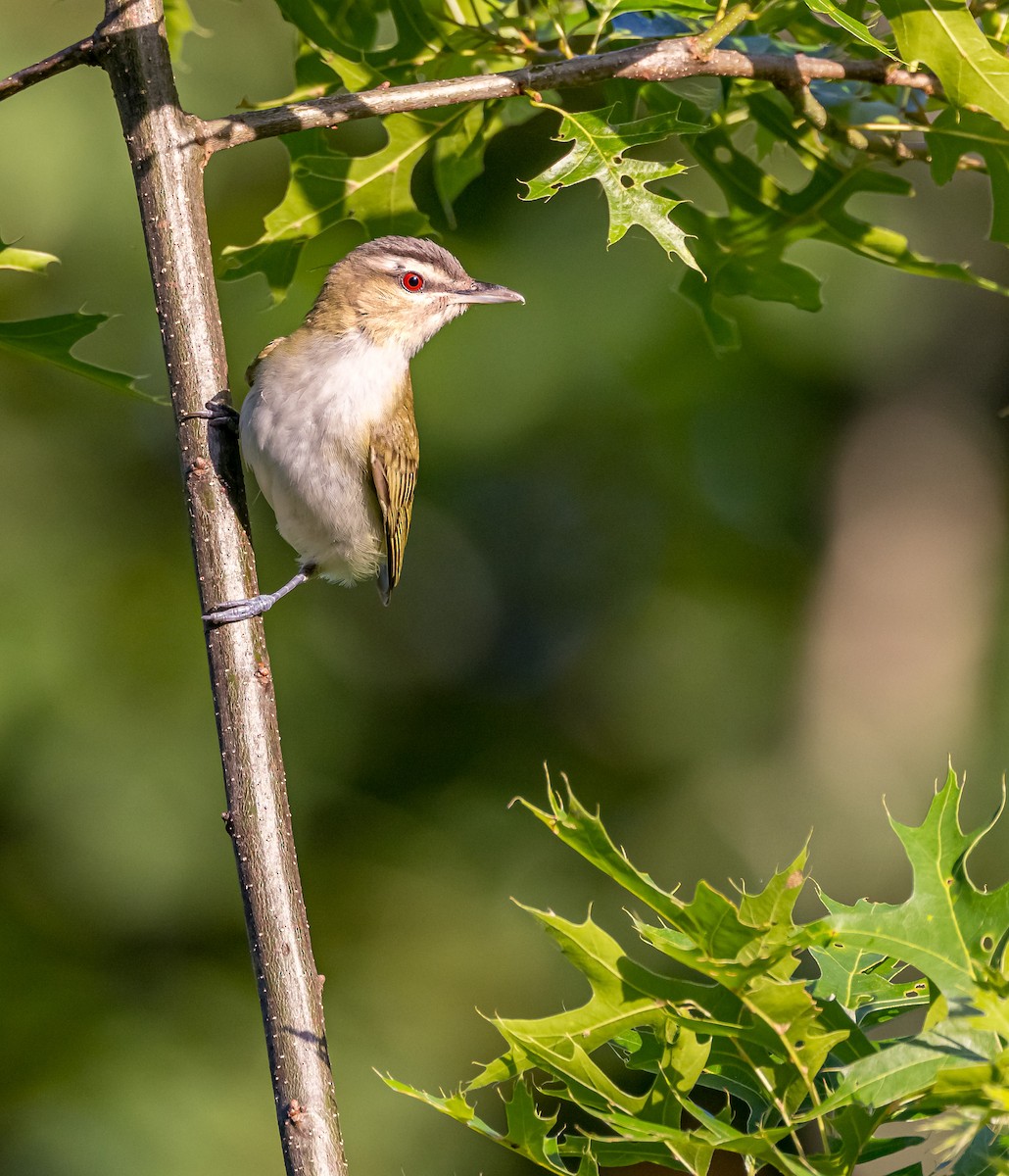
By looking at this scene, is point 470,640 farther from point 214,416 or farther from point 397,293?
point 214,416

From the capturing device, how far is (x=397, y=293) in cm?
448

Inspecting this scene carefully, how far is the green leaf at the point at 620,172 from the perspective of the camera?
2678 mm

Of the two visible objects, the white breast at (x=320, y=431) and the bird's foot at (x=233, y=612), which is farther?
the white breast at (x=320, y=431)

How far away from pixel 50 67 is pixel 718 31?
4.19ft

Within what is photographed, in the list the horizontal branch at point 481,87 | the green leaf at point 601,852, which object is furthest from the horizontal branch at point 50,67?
the green leaf at point 601,852

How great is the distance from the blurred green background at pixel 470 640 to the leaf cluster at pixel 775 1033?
6.73 m

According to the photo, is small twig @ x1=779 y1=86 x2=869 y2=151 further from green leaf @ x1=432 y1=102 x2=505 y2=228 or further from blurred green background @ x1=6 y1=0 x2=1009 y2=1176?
blurred green background @ x1=6 y1=0 x2=1009 y2=1176

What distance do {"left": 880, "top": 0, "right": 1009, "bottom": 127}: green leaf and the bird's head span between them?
182cm

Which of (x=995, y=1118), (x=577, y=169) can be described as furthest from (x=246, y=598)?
(x=995, y=1118)

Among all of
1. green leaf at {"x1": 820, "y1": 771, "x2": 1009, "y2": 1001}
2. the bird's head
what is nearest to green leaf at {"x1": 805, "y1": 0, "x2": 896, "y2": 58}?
green leaf at {"x1": 820, "y1": 771, "x2": 1009, "y2": 1001}

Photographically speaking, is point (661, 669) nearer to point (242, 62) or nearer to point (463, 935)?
point (463, 935)

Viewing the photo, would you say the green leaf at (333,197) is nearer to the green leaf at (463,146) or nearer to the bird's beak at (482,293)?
the green leaf at (463,146)

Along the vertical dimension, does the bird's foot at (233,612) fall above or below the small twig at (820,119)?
below

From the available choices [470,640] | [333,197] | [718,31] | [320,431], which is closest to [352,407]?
[320,431]
